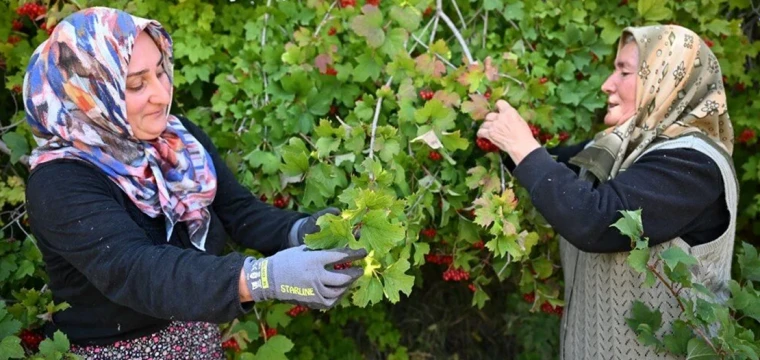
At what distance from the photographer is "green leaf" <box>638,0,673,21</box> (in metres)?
3.10

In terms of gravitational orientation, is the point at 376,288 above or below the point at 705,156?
above

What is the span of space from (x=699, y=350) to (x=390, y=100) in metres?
1.29

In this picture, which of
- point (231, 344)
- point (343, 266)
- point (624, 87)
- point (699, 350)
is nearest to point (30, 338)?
point (231, 344)

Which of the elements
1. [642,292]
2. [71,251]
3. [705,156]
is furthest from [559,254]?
[71,251]

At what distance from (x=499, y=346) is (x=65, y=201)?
124 inches

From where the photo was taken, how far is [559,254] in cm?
314

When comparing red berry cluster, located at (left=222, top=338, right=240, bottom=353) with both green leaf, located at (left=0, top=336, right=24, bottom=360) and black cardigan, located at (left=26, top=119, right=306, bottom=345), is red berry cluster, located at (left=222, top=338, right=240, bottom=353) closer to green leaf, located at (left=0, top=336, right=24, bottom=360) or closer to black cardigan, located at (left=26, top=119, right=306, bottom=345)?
black cardigan, located at (left=26, top=119, right=306, bottom=345)

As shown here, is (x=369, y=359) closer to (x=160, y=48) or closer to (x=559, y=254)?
(x=559, y=254)

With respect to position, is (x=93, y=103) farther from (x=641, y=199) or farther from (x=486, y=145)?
(x=641, y=199)

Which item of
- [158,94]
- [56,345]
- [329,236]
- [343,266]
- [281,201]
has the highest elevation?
[158,94]

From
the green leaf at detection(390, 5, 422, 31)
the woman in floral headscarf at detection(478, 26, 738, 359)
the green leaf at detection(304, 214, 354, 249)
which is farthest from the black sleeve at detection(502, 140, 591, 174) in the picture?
the green leaf at detection(304, 214, 354, 249)

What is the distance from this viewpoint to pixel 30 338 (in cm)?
246

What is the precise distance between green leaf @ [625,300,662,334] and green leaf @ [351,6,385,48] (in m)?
1.24

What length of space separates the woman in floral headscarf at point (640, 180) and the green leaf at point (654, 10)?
35 centimetres
